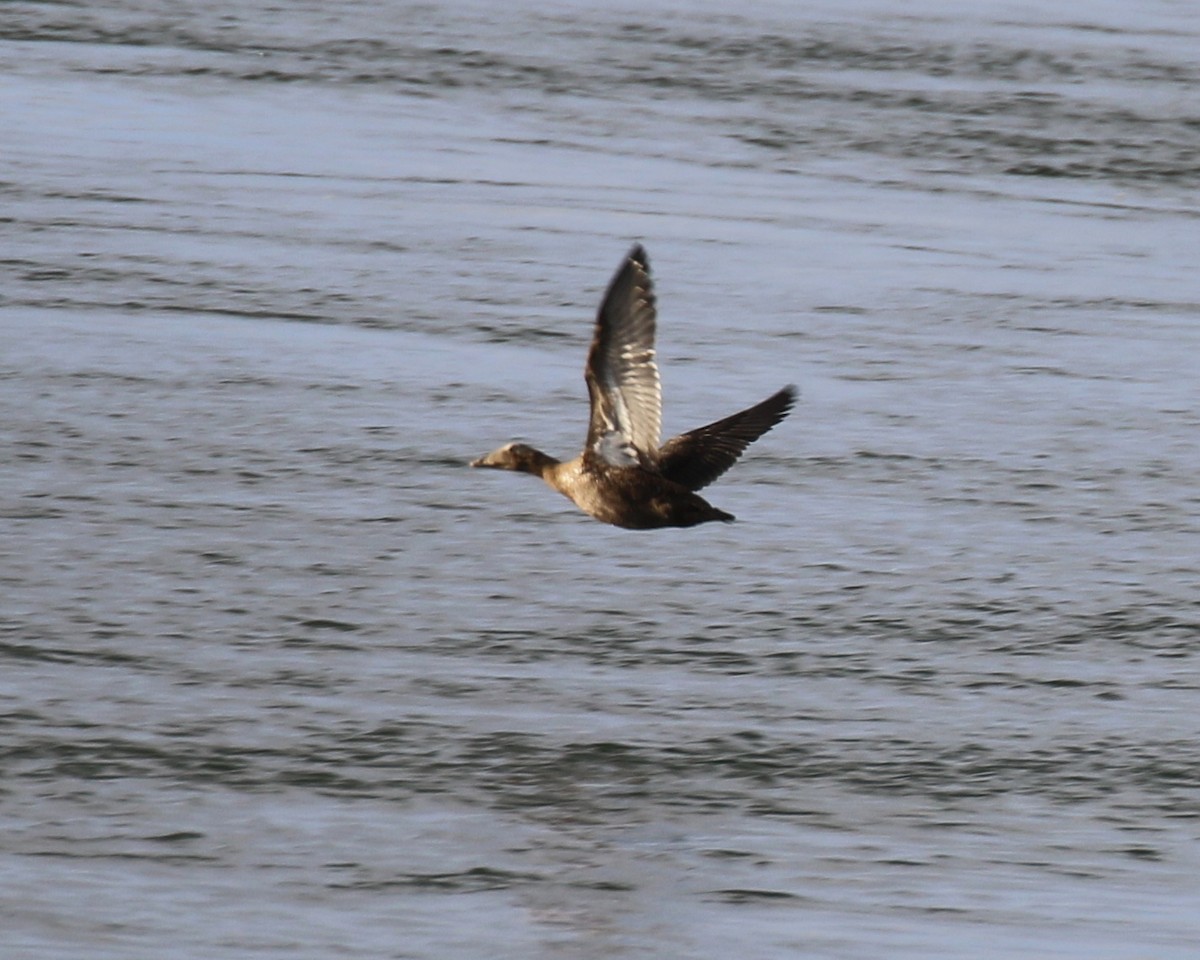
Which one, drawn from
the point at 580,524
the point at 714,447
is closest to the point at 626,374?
the point at 714,447

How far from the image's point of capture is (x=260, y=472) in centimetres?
1096

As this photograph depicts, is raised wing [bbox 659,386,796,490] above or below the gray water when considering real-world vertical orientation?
above

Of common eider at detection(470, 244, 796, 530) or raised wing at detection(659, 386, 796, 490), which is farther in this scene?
raised wing at detection(659, 386, 796, 490)

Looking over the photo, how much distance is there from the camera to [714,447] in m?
8.61

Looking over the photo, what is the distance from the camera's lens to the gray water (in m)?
7.49

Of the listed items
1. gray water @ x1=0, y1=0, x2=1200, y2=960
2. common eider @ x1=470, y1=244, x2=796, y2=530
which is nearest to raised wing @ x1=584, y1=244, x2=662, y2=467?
common eider @ x1=470, y1=244, x2=796, y2=530

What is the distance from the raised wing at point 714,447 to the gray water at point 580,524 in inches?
30.7

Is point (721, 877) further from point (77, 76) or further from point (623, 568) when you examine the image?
point (77, 76)

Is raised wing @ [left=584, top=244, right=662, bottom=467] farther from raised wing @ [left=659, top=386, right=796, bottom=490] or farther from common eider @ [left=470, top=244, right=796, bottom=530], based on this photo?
raised wing @ [left=659, top=386, right=796, bottom=490]

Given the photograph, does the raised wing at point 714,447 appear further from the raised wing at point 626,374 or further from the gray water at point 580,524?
the gray water at point 580,524

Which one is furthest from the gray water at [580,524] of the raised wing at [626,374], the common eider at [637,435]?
the raised wing at [626,374]

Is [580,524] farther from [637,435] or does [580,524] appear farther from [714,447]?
[637,435]

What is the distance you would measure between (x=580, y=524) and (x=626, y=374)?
7.83 ft

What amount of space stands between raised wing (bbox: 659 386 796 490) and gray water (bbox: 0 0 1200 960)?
78 cm
